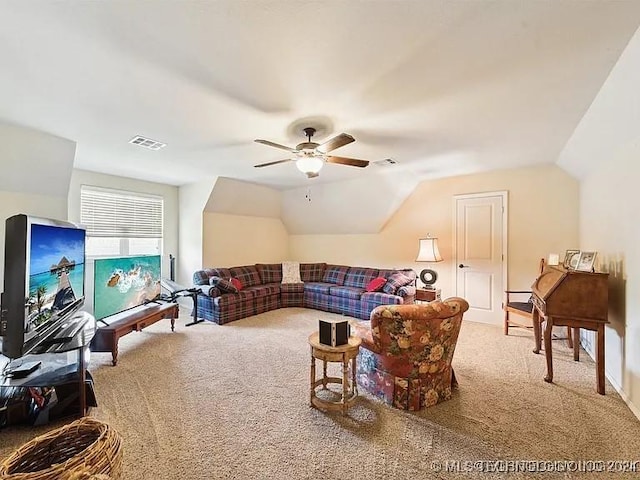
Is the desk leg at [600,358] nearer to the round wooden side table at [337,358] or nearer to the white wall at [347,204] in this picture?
the round wooden side table at [337,358]

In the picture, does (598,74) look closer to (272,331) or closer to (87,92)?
(87,92)

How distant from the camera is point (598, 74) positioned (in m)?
1.95

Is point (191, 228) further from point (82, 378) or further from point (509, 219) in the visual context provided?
point (509, 219)

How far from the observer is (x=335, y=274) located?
618 centimetres

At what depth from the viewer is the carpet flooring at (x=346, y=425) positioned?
5.61 feet

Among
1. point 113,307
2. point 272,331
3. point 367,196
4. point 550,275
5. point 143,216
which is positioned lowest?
point 272,331

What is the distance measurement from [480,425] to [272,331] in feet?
9.27

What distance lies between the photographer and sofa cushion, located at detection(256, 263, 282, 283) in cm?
615

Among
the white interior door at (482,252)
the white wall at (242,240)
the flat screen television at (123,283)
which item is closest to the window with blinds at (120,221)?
the white wall at (242,240)

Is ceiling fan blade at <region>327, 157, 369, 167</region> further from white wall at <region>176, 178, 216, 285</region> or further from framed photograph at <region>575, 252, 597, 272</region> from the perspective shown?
white wall at <region>176, 178, 216, 285</region>

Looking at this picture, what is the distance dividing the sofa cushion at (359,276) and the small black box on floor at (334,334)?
3.40 meters

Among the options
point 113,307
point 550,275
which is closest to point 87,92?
point 113,307

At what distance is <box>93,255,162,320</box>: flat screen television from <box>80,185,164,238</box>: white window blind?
1.42 metres

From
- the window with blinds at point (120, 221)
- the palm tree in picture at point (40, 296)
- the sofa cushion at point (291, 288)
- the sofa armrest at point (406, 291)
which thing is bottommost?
the sofa cushion at point (291, 288)
